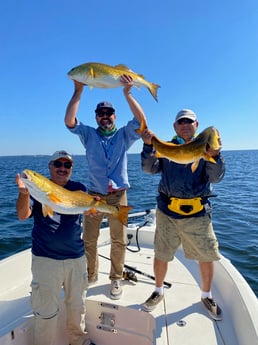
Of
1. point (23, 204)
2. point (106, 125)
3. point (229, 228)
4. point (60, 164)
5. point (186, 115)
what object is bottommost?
point (229, 228)

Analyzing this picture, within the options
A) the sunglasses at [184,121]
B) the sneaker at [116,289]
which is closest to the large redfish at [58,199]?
the sunglasses at [184,121]

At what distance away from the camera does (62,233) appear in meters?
3.12

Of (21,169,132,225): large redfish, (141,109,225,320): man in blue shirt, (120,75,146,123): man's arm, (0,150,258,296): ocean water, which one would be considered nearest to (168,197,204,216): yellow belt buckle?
(141,109,225,320): man in blue shirt

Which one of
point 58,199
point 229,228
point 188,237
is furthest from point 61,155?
point 229,228

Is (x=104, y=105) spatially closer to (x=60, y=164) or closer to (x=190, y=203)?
(x=60, y=164)

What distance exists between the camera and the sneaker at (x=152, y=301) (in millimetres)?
3693

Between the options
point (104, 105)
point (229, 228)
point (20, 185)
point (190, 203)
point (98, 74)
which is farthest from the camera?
point (229, 228)

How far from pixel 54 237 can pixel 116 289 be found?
1.48 metres

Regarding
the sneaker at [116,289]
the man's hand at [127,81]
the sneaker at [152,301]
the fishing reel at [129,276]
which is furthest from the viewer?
the fishing reel at [129,276]

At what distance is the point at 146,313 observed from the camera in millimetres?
3598

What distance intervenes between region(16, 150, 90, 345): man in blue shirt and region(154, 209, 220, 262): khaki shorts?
3.61 ft

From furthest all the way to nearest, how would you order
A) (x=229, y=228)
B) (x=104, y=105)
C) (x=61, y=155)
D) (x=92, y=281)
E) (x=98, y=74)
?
(x=229, y=228) < (x=92, y=281) < (x=104, y=105) < (x=61, y=155) < (x=98, y=74)

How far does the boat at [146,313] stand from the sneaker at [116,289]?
0.08 m

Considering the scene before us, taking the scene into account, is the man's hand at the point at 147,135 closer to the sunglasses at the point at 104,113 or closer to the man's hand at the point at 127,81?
the man's hand at the point at 127,81
